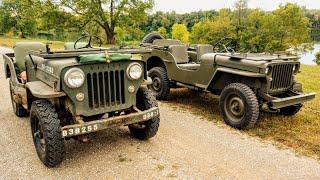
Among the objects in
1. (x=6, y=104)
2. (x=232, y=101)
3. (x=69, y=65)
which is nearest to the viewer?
(x=69, y=65)

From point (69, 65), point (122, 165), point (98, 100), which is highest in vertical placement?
point (69, 65)

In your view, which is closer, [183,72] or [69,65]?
[69,65]

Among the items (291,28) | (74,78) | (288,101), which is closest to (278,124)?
(288,101)

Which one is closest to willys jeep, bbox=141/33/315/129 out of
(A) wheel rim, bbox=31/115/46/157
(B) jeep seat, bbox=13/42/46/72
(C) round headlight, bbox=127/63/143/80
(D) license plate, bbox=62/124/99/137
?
(C) round headlight, bbox=127/63/143/80

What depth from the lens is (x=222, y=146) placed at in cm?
529

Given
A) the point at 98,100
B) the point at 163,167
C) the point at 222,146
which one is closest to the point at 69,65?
the point at 98,100

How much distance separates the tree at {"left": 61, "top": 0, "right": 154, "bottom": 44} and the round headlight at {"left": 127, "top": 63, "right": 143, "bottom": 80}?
1105 inches

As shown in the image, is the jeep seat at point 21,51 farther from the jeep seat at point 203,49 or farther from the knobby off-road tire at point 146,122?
the jeep seat at point 203,49

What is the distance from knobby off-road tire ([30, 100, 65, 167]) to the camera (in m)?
4.23

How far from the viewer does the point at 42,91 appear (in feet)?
14.5

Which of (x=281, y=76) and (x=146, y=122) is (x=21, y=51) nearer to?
(x=146, y=122)

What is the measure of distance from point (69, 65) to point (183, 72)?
3824mm

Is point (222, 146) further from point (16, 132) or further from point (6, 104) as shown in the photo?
point (6, 104)

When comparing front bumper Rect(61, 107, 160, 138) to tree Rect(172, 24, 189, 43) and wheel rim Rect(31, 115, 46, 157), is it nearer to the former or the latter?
wheel rim Rect(31, 115, 46, 157)
